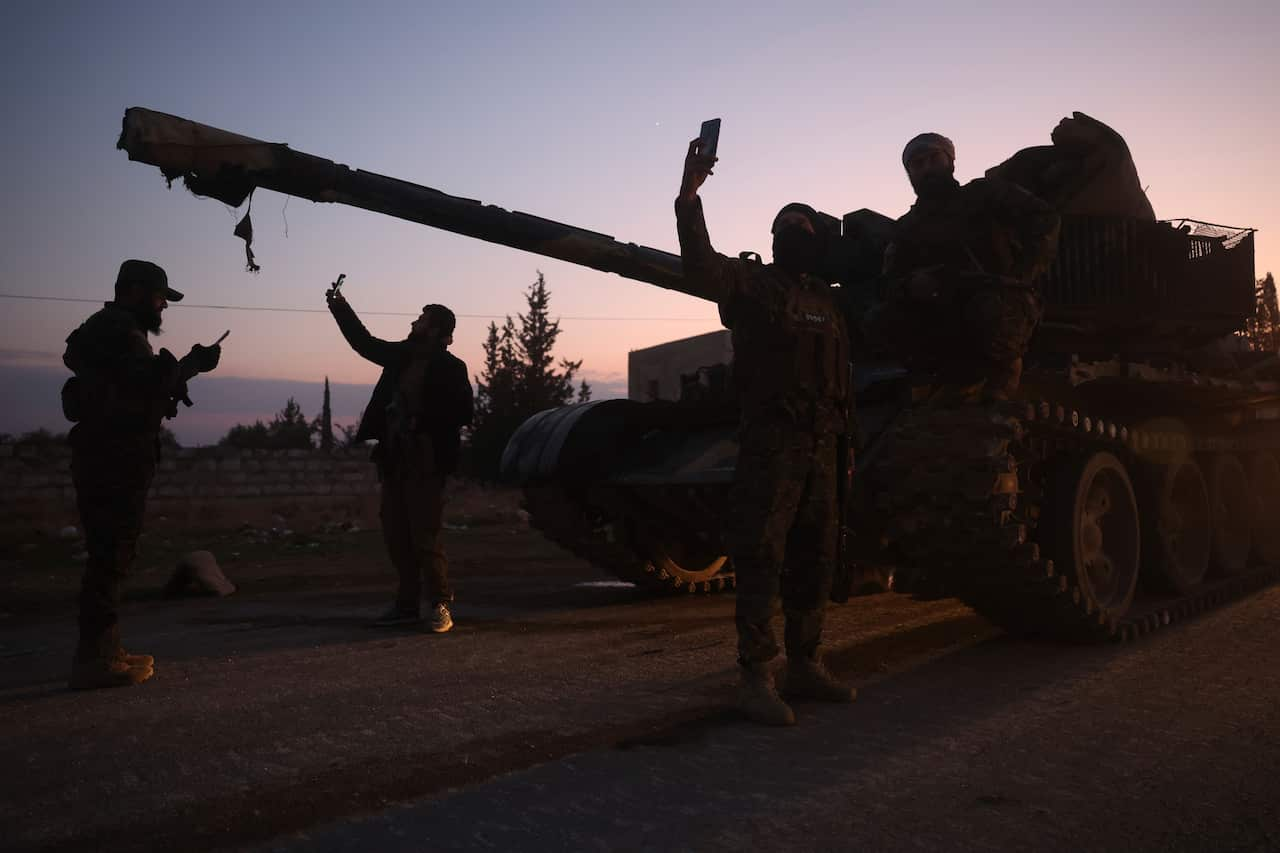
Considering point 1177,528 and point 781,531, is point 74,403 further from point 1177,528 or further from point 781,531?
point 1177,528

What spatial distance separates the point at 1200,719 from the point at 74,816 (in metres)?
3.34

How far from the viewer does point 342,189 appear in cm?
489

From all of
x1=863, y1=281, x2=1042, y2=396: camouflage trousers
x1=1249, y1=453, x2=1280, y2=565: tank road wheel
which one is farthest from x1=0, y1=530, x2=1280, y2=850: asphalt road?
x1=1249, y1=453, x2=1280, y2=565: tank road wheel

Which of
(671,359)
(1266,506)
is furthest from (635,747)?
(671,359)

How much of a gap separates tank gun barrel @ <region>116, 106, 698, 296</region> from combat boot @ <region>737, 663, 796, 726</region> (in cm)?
257

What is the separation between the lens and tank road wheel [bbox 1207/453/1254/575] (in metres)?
6.80

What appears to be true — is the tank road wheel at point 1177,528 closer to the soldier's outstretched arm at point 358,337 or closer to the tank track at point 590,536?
the tank track at point 590,536

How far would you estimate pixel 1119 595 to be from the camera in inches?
212

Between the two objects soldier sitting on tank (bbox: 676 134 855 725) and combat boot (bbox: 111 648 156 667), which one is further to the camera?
Result: combat boot (bbox: 111 648 156 667)

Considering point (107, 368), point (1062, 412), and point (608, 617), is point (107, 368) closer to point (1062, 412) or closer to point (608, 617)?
point (608, 617)

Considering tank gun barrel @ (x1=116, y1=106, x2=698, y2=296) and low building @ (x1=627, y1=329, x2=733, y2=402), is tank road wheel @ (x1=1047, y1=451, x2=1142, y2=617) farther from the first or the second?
low building @ (x1=627, y1=329, x2=733, y2=402)

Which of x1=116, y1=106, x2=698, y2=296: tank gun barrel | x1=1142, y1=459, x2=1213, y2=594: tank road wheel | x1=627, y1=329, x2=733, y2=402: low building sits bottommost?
x1=1142, y1=459, x2=1213, y2=594: tank road wheel

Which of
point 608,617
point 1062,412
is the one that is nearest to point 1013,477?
point 1062,412

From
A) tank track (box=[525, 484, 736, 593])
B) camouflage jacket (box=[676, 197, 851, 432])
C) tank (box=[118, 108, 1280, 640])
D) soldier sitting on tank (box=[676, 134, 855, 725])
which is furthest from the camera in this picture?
tank track (box=[525, 484, 736, 593])
